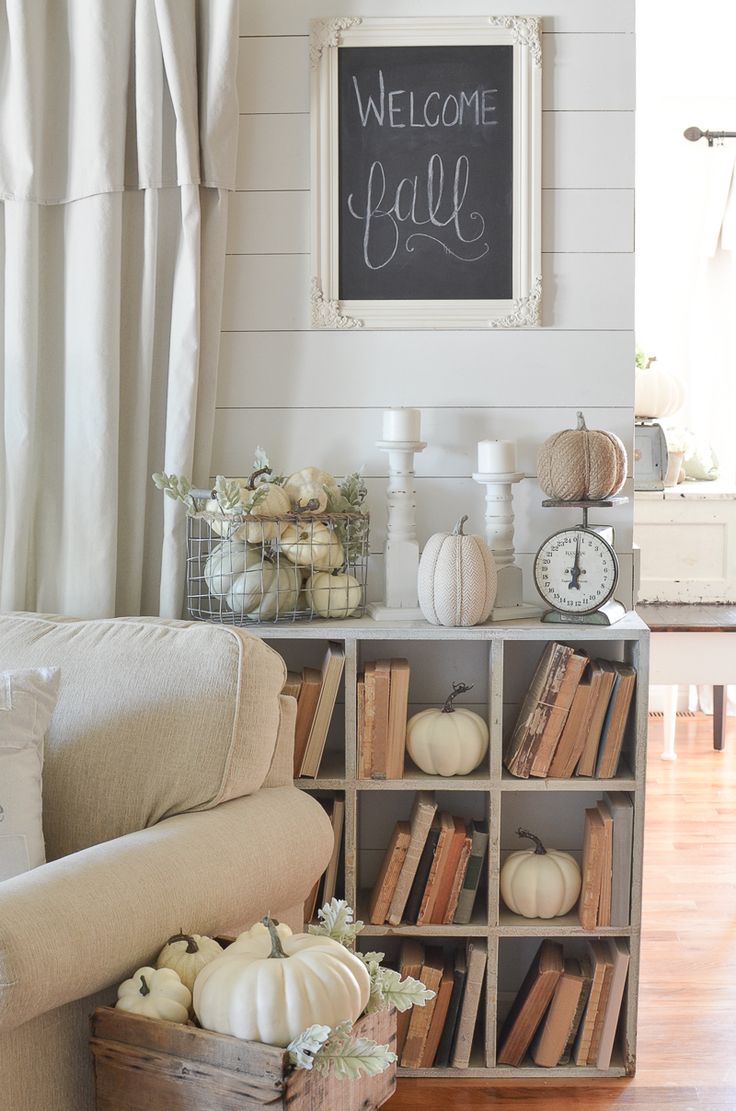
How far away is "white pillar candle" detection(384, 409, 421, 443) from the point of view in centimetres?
212

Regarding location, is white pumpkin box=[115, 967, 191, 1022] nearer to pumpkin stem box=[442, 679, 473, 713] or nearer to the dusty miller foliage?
the dusty miller foliage

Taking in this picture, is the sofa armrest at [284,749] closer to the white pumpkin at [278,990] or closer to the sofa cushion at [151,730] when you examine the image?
the sofa cushion at [151,730]

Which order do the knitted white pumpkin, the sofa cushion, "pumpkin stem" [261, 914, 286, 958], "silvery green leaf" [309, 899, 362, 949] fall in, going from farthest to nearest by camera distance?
1. the knitted white pumpkin
2. the sofa cushion
3. "silvery green leaf" [309, 899, 362, 949]
4. "pumpkin stem" [261, 914, 286, 958]

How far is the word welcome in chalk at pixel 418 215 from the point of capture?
7.24ft

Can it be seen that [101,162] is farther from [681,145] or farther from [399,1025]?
[681,145]

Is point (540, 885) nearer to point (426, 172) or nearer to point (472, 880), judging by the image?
point (472, 880)

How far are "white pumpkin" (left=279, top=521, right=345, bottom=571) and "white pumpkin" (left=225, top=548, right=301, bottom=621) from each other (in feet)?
0.10

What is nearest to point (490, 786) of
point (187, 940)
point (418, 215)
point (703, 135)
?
point (187, 940)

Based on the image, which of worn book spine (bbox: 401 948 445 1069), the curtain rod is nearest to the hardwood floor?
worn book spine (bbox: 401 948 445 1069)

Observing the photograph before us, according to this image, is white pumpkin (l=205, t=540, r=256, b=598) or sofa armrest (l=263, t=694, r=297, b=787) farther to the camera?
white pumpkin (l=205, t=540, r=256, b=598)

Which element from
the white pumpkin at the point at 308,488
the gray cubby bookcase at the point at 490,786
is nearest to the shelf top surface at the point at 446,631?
the gray cubby bookcase at the point at 490,786

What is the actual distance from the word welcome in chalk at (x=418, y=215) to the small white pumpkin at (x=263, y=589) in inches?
25.5

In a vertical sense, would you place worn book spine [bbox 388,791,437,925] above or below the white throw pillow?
below

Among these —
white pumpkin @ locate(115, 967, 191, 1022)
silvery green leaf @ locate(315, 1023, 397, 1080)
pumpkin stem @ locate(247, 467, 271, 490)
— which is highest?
pumpkin stem @ locate(247, 467, 271, 490)
